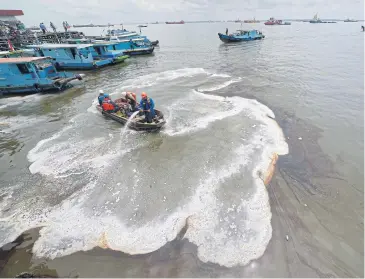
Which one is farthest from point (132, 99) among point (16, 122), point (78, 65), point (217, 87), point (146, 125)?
point (78, 65)

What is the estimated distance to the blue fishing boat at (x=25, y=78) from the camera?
17.8 m

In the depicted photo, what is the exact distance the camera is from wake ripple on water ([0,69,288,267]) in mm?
6219

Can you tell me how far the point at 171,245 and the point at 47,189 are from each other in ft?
18.7

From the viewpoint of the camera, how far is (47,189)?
830cm

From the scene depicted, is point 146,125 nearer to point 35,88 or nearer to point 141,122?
point 141,122

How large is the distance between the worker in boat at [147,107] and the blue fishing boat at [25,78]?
12408 millimetres

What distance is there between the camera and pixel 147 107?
11.6 meters

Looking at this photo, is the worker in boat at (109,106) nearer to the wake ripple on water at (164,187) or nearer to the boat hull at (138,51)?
the wake ripple on water at (164,187)

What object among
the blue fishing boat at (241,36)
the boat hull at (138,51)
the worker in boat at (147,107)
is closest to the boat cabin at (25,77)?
the worker in boat at (147,107)

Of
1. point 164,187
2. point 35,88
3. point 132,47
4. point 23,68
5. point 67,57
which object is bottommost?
point 164,187

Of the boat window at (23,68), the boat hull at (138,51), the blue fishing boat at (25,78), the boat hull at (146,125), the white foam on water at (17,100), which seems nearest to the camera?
the boat hull at (146,125)

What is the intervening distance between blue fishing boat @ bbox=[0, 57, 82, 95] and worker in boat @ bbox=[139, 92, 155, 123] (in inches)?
489

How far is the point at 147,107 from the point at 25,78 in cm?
1435

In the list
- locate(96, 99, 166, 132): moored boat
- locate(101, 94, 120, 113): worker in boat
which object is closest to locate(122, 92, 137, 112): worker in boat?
locate(96, 99, 166, 132): moored boat
